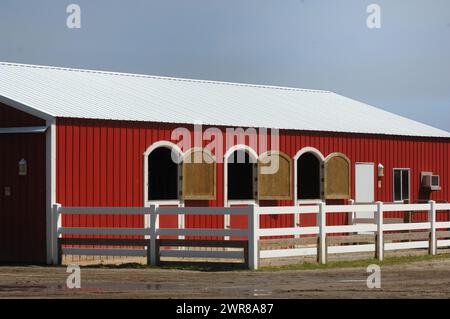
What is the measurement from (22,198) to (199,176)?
4.35 meters

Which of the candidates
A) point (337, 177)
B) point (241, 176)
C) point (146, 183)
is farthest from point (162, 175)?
point (337, 177)

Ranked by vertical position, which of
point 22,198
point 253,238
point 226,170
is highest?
point 226,170

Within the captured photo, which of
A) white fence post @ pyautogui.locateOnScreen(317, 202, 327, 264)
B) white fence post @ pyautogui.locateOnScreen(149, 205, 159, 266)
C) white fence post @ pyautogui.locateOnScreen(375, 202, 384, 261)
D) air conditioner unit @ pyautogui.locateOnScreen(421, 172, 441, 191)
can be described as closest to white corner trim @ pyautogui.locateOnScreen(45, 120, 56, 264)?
white fence post @ pyautogui.locateOnScreen(149, 205, 159, 266)

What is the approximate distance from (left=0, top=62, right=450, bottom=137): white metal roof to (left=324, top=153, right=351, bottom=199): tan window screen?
0.77 m

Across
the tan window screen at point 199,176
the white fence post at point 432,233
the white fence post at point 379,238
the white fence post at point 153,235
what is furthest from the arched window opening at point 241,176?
the white fence post at point 153,235

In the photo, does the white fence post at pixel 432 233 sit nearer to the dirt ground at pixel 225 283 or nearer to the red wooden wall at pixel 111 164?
the dirt ground at pixel 225 283

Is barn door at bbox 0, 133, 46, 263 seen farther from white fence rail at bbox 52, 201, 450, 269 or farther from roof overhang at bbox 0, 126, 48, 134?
white fence rail at bbox 52, 201, 450, 269

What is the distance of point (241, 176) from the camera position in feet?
92.2

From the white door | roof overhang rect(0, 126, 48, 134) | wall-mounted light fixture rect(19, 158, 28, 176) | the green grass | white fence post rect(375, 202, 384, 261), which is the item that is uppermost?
roof overhang rect(0, 126, 48, 134)

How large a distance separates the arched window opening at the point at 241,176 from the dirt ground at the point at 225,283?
6.58 m

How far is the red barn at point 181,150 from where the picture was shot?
23.5 meters

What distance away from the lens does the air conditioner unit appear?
3222 cm

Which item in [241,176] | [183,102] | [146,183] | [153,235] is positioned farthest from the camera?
[183,102]

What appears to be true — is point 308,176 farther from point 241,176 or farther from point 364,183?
point 241,176
